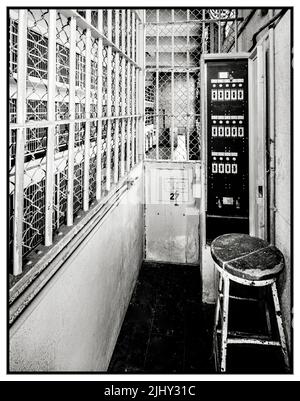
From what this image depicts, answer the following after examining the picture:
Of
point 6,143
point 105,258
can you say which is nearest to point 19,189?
point 6,143

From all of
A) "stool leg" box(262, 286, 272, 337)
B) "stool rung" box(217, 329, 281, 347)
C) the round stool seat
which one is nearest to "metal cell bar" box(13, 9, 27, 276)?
the round stool seat

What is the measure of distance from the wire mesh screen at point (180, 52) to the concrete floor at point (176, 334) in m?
1.73

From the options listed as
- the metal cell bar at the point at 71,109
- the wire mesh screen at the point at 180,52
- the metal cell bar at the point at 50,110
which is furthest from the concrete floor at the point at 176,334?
the wire mesh screen at the point at 180,52

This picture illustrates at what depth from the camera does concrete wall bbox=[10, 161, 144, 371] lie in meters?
1.20

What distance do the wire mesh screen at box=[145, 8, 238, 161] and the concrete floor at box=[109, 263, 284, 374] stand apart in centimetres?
173

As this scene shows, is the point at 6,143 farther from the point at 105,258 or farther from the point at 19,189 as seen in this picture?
the point at 105,258

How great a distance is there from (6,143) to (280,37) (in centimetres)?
185

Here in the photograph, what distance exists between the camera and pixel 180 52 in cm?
438

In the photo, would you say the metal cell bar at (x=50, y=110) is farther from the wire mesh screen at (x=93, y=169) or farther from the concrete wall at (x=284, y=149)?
the concrete wall at (x=284, y=149)

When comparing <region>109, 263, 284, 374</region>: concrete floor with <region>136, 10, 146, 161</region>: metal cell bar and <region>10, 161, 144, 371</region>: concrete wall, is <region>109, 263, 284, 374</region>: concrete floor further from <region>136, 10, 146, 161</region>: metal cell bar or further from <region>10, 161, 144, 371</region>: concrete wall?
<region>136, 10, 146, 161</region>: metal cell bar

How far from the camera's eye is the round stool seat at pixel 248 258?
1820 mm

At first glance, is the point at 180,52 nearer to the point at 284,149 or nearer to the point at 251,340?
the point at 284,149

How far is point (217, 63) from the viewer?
304 centimetres

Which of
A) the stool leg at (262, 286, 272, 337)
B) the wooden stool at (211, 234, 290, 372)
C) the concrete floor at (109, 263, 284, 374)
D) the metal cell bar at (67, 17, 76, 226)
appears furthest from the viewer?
the concrete floor at (109, 263, 284, 374)
